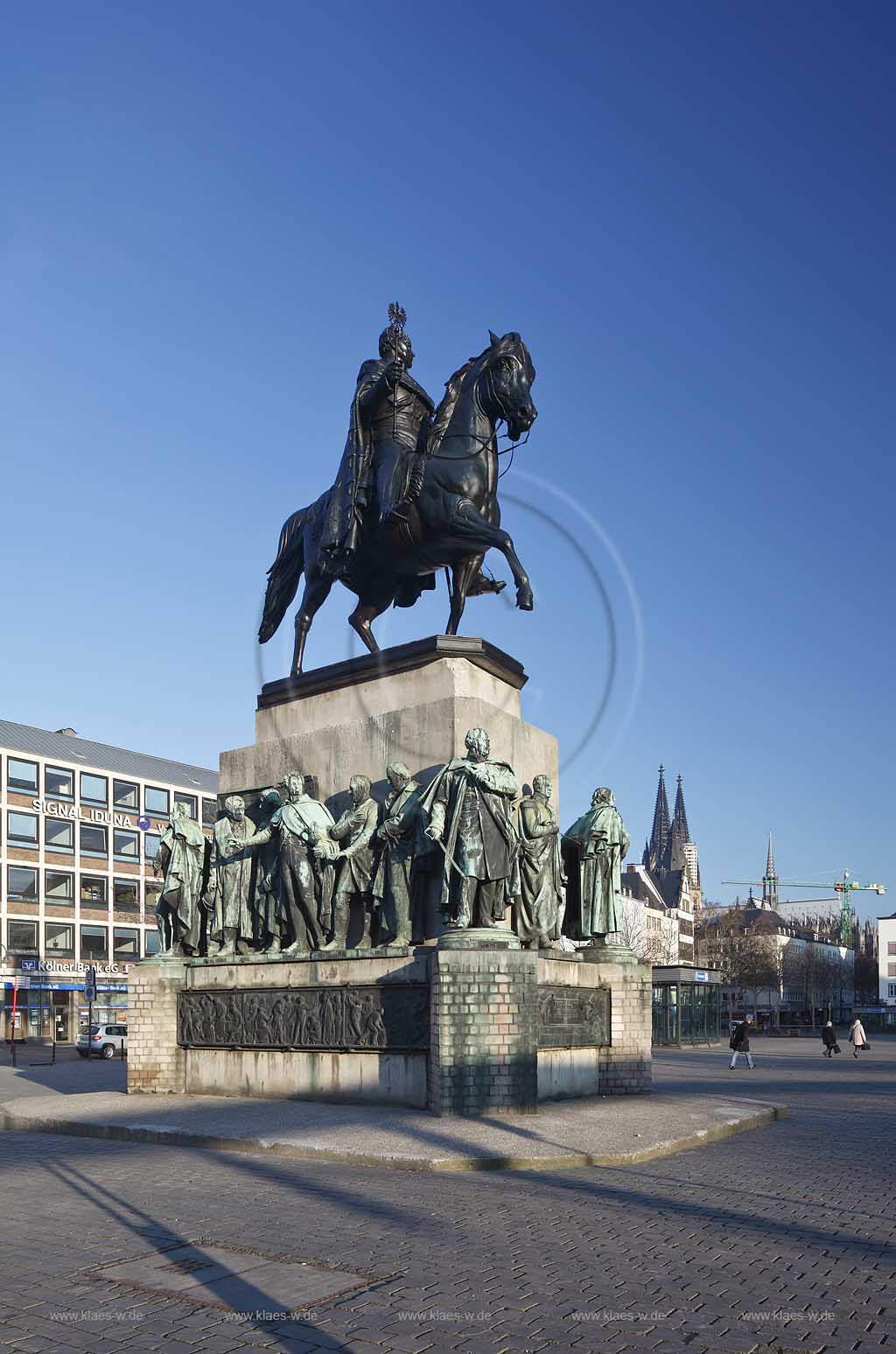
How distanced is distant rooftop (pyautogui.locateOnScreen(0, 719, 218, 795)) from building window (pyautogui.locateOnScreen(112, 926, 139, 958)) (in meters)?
11.0

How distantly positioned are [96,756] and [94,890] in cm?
987

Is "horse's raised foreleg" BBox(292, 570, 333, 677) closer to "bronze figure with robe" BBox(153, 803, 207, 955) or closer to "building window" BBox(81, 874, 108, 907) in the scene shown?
"bronze figure with robe" BBox(153, 803, 207, 955)

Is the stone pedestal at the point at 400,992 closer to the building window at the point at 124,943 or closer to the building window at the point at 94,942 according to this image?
the building window at the point at 94,942

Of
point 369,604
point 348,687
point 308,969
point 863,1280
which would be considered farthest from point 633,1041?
point 863,1280

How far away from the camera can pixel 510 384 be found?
19.8m

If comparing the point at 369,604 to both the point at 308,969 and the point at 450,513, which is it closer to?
the point at 450,513

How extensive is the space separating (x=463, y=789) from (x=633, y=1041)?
5.88m

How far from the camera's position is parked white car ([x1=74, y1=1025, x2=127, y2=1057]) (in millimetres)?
50750

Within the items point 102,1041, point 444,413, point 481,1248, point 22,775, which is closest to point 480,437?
point 444,413

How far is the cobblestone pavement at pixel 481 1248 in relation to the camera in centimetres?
648

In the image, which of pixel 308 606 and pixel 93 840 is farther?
pixel 93 840

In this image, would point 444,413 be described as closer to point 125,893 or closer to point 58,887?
point 58,887

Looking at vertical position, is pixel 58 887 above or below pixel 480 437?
below

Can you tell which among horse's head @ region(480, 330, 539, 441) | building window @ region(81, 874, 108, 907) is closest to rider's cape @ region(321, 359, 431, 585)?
horse's head @ region(480, 330, 539, 441)
